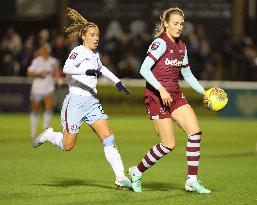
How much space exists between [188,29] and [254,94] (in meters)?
3.32

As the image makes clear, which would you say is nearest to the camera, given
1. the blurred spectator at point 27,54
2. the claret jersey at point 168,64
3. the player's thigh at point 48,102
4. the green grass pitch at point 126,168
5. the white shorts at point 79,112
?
the green grass pitch at point 126,168

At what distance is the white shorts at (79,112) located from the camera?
10.8m

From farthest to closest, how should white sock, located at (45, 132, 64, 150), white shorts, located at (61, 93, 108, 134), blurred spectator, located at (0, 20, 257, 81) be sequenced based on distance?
1. blurred spectator, located at (0, 20, 257, 81)
2. white sock, located at (45, 132, 64, 150)
3. white shorts, located at (61, 93, 108, 134)

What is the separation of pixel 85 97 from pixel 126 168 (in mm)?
2828

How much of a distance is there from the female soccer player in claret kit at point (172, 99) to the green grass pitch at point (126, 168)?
496 mm

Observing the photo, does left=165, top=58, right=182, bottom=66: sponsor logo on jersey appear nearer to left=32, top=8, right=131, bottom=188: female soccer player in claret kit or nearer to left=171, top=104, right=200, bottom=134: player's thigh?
left=171, top=104, right=200, bottom=134: player's thigh

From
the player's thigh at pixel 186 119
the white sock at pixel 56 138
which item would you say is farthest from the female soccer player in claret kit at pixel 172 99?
the white sock at pixel 56 138

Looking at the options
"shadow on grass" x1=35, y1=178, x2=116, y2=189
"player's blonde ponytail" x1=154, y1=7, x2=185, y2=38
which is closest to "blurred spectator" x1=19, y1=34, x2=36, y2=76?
"shadow on grass" x1=35, y1=178, x2=116, y2=189

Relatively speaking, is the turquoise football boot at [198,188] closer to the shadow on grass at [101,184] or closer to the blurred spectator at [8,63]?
the shadow on grass at [101,184]

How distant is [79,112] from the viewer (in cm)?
1080

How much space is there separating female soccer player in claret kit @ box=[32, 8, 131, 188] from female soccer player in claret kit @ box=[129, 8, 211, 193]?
0.52m

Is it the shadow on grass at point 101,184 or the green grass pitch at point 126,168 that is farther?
the shadow on grass at point 101,184

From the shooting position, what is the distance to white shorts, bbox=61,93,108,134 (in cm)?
1081

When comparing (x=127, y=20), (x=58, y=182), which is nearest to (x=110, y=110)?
(x=127, y=20)
